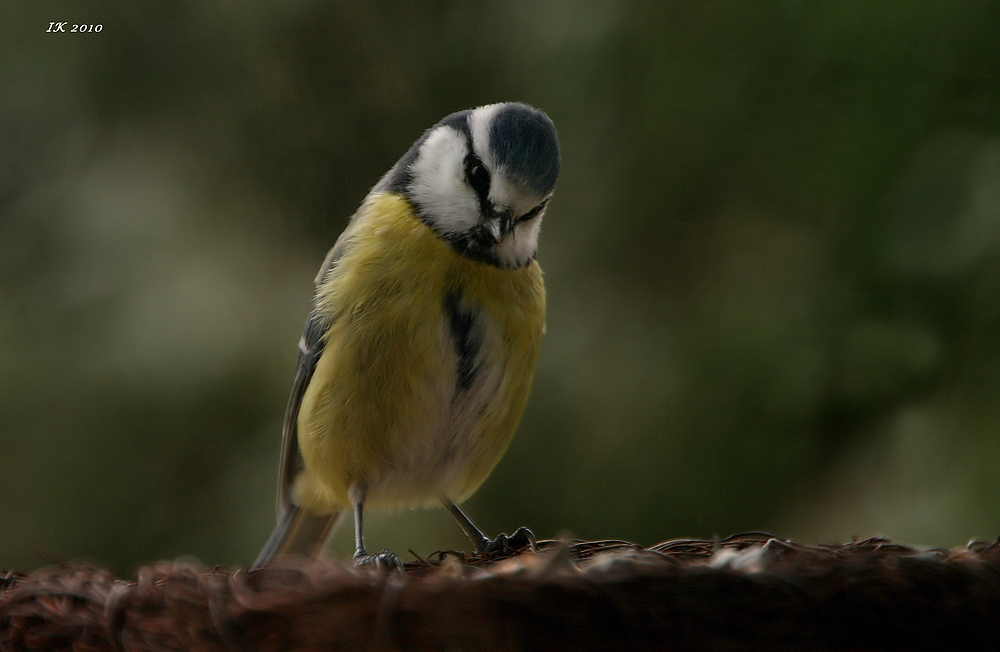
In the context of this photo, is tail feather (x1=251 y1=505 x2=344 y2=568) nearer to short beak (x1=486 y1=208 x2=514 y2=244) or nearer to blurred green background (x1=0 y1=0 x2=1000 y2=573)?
blurred green background (x1=0 y1=0 x2=1000 y2=573)

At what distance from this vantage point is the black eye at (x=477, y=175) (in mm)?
933

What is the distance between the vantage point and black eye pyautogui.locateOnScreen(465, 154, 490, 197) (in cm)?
93

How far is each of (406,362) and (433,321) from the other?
2.1 inches

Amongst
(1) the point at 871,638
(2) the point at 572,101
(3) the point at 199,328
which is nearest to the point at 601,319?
(2) the point at 572,101

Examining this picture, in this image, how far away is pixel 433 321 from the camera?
3.02 feet

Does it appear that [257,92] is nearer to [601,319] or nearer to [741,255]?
[601,319]

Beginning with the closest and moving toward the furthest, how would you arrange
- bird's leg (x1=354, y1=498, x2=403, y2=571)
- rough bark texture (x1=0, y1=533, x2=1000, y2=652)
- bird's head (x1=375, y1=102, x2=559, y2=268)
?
rough bark texture (x1=0, y1=533, x2=1000, y2=652)
bird's leg (x1=354, y1=498, x2=403, y2=571)
bird's head (x1=375, y1=102, x2=559, y2=268)

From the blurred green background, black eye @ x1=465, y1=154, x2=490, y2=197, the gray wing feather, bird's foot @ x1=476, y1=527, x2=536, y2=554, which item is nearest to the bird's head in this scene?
black eye @ x1=465, y1=154, x2=490, y2=197

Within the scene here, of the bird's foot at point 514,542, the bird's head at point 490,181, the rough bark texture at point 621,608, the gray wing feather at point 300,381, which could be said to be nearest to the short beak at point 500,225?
the bird's head at point 490,181

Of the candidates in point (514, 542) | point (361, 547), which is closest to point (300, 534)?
point (361, 547)

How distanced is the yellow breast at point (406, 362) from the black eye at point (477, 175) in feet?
0.24

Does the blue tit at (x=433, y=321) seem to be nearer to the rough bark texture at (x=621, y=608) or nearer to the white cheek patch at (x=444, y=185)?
the white cheek patch at (x=444, y=185)

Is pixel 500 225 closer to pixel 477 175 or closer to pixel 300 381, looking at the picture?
pixel 477 175

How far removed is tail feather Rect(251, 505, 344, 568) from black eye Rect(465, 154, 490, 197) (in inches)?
20.0
